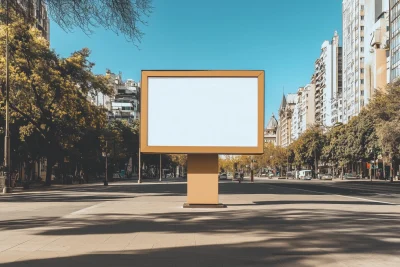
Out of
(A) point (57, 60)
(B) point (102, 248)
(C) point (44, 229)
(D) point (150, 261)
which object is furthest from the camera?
(A) point (57, 60)

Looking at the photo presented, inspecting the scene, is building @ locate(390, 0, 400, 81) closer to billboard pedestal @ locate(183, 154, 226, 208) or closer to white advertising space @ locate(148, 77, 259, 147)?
white advertising space @ locate(148, 77, 259, 147)

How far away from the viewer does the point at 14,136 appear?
39.0 metres

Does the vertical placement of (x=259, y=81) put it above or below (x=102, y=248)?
above

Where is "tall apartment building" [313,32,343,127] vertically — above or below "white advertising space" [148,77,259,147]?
above

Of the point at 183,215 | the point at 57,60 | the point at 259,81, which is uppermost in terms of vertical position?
the point at 57,60

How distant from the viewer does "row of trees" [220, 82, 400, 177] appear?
44812 millimetres

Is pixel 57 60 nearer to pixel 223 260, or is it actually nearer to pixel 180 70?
pixel 180 70

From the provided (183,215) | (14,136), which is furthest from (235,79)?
(14,136)

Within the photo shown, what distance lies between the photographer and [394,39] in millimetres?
74812

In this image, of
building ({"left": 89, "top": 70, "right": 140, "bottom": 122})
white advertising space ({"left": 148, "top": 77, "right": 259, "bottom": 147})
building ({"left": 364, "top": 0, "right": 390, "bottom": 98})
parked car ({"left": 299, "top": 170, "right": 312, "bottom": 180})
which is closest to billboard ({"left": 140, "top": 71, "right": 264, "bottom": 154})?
white advertising space ({"left": 148, "top": 77, "right": 259, "bottom": 147})

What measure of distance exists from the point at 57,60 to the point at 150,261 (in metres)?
33.2

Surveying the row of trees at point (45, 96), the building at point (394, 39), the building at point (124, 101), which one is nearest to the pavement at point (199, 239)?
the row of trees at point (45, 96)

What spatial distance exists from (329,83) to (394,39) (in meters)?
70.0

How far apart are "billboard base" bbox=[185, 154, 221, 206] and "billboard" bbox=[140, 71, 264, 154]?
827 mm
